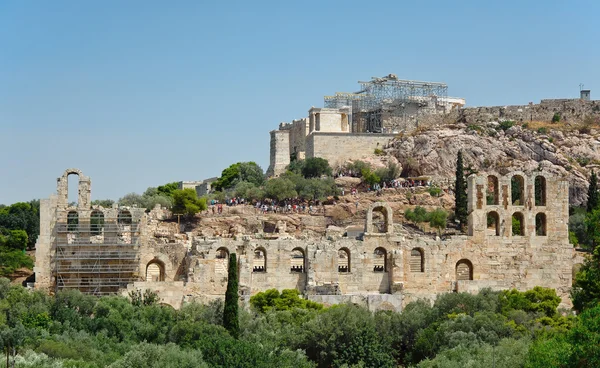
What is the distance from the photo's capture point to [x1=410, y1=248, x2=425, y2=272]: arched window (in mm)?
60875

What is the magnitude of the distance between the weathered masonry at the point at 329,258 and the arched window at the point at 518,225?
248 millimetres

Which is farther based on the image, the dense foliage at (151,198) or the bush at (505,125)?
the bush at (505,125)

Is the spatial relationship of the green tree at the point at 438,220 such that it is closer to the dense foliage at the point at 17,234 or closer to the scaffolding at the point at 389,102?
the scaffolding at the point at 389,102

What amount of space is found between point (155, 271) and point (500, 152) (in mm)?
34072

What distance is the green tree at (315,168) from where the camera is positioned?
8644cm

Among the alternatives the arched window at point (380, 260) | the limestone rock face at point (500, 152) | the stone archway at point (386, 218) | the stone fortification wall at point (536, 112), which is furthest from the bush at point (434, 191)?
the stone archway at point (386, 218)

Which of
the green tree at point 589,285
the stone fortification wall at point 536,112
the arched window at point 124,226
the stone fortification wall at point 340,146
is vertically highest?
the stone fortification wall at point 536,112

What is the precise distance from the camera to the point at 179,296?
187 ft

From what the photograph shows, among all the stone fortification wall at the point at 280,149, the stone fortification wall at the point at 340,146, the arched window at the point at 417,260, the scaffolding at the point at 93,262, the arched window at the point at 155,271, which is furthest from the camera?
the stone fortification wall at the point at 280,149

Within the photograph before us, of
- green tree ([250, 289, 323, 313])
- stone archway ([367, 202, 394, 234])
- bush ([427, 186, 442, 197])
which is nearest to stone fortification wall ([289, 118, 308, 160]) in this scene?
bush ([427, 186, 442, 197])

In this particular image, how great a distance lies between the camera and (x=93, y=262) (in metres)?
59.3

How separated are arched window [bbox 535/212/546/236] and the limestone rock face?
56.5ft

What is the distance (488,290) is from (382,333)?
8.14m

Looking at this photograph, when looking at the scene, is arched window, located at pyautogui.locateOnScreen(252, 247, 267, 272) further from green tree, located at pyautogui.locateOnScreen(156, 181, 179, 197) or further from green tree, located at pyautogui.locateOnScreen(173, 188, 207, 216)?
green tree, located at pyautogui.locateOnScreen(156, 181, 179, 197)
